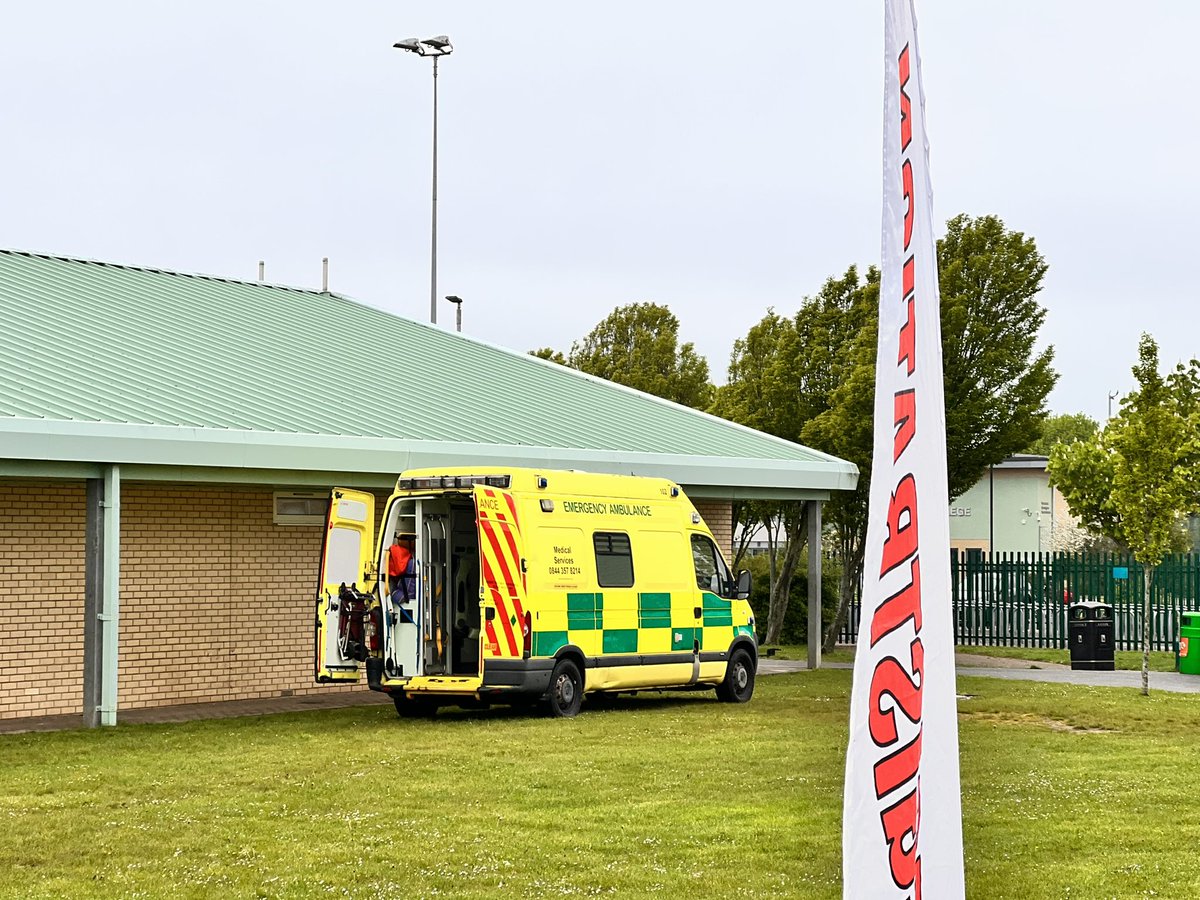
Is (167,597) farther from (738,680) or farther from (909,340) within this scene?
(909,340)

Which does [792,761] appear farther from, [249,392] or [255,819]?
[249,392]

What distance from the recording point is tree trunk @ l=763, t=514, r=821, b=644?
31.8 meters

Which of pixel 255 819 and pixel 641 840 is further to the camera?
pixel 255 819

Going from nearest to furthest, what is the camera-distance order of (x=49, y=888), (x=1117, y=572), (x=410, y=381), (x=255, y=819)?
(x=49, y=888) < (x=255, y=819) < (x=410, y=381) < (x=1117, y=572)

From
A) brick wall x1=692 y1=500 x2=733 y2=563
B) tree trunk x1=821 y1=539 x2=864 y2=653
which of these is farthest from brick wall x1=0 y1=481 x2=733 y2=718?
tree trunk x1=821 y1=539 x2=864 y2=653

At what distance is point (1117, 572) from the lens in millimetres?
32094

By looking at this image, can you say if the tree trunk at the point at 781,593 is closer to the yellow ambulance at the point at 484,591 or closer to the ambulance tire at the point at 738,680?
the ambulance tire at the point at 738,680

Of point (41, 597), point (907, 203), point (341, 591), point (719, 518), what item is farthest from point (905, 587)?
point (719, 518)

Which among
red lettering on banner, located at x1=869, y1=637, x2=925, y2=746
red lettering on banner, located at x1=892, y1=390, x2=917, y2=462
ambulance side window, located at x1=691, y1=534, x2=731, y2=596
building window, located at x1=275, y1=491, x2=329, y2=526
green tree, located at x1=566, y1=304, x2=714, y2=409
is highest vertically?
green tree, located at x1=566, y1=304, x2=714, y2=409

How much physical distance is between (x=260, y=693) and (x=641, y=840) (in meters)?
10.5

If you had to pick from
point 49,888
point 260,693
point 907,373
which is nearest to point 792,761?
point 49,888

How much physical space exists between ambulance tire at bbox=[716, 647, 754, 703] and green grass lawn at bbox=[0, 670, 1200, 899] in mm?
2074

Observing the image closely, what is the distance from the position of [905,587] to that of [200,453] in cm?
1333

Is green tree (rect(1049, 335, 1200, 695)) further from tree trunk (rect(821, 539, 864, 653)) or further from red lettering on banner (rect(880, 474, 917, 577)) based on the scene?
red lettering on banner (rect(880, 474, 917, 577))
